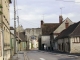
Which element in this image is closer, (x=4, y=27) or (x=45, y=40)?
(x=4, y=27)

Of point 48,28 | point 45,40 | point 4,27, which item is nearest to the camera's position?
point 4,27

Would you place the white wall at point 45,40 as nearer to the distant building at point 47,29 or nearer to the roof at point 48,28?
the distant building at point 47,29

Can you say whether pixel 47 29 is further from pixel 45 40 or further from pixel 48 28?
pixel 45 40

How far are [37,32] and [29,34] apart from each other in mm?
3558

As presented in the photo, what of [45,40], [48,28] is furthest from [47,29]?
[45,40]

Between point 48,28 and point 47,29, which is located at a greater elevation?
point 48,28

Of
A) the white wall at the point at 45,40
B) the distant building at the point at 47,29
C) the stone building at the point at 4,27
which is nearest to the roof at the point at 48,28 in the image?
the distant building at the point at 47,29

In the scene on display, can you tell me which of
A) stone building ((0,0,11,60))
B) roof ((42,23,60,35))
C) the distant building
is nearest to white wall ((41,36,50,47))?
the distant building

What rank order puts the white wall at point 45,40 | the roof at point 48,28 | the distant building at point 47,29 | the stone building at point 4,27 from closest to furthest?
1. the stone building at point 4,27
2. the white wall at point 45,40
3. the distant building at point 47,29
4. the roof at point 48,28

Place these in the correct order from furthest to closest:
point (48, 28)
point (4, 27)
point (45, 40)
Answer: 1. point (48, 28)
2. point (45, 40)
3. point (4, 27)

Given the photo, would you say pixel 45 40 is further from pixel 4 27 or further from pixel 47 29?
pixel 4 27

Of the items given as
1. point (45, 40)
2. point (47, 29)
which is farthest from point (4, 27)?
point (47, 29)

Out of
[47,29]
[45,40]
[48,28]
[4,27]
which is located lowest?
Answer: [45,40]

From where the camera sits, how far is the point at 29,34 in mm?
106188
